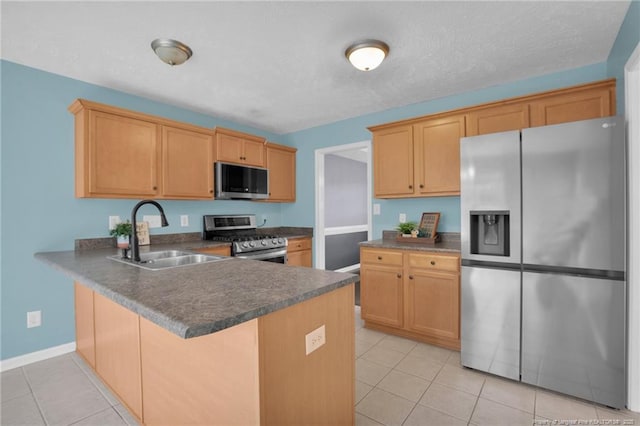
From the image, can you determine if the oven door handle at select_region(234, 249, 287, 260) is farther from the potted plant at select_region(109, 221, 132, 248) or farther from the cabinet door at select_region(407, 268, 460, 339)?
the cabinet door at select_region(407, 268, 460, 339)

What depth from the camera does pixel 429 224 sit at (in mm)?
3209

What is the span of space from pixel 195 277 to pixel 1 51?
2515 millimetres

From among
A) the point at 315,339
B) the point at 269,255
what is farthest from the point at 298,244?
the point at 315,339

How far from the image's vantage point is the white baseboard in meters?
2.38

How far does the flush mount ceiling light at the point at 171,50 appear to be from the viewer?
2.12m

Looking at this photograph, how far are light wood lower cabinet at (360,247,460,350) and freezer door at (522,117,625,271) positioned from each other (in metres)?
0.73

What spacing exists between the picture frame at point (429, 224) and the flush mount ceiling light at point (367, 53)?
1701 mm

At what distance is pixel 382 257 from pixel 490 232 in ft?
3.43

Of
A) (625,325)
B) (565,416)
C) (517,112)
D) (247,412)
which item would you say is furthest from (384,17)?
(565,416)

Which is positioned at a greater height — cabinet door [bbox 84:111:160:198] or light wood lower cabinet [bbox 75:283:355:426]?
cabinet door [bbox 84:111:160:198]

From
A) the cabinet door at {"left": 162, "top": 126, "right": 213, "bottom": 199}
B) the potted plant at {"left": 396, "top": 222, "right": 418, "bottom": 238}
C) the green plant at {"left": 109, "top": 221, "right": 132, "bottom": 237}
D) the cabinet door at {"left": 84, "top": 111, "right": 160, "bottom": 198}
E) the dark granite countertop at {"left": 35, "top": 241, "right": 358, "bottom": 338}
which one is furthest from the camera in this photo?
the potted plant at {"left": 396, "top": 222, "right": 418, "bottom": 238}

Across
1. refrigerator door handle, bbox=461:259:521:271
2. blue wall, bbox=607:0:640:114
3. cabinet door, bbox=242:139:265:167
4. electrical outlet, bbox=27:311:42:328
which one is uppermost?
blue wall, bbox=607:0:640:114

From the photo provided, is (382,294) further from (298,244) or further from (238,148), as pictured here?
(238,148)

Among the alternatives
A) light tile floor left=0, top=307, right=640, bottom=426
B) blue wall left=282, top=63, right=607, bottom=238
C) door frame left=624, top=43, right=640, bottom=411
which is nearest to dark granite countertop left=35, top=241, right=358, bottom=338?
light tile floor left=0, top=307, right=640, bottom=426
